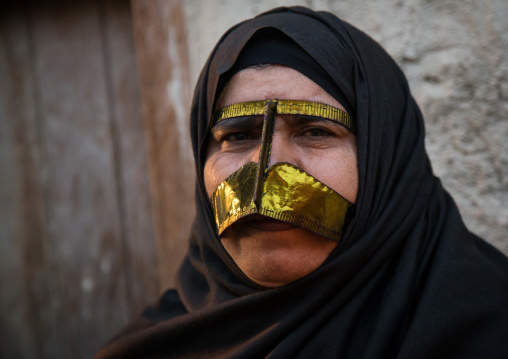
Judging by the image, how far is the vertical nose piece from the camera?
114 cm

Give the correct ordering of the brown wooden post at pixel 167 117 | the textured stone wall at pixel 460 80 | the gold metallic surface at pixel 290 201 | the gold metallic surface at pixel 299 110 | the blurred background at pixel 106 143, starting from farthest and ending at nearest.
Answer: the brown wooden post at pixel 167 117 → the blurred background at pixel 106 143 → the textured stone wall at pixel 460 80 → the gold metallic surface at pixel 299 110 → the gold metallic surface at pixel 290 201

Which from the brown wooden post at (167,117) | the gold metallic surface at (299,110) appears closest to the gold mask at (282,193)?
the gold metallic surface at (299,110)

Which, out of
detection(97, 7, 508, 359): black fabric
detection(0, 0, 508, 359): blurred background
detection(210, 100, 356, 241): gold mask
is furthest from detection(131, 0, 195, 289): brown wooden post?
detection(210, 100, 356, 241): gold mask

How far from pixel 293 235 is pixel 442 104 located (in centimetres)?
128

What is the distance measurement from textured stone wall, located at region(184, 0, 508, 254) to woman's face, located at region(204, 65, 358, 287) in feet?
3.03

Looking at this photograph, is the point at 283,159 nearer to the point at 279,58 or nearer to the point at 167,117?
the point at 279,58

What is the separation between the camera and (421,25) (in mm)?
2045

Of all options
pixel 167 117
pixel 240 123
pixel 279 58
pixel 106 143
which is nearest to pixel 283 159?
pixel 240 123

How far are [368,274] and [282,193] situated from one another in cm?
38

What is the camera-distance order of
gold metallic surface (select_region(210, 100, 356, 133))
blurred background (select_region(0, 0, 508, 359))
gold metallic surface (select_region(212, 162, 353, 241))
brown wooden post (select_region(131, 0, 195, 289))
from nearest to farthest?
1. gold metallic surface (select_region(212, 162, 353, 241))
2. gold metallic surface (select_region(210, 100, 356, 133))
3. blurred background (select_region(0, 0, 508, 359))
4. brown wooden post (select_region(131, 0, 195, 289))

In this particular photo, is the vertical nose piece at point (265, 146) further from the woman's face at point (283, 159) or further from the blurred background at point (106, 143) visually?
the blurred background at point (106, 143)

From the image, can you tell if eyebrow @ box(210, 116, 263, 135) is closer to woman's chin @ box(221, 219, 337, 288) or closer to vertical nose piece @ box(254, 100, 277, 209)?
vertical nose piece @ box(254, 100, 277, 209)

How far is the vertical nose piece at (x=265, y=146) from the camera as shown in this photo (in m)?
1.14

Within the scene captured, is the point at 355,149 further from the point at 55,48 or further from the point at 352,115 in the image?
the point at 55,48
